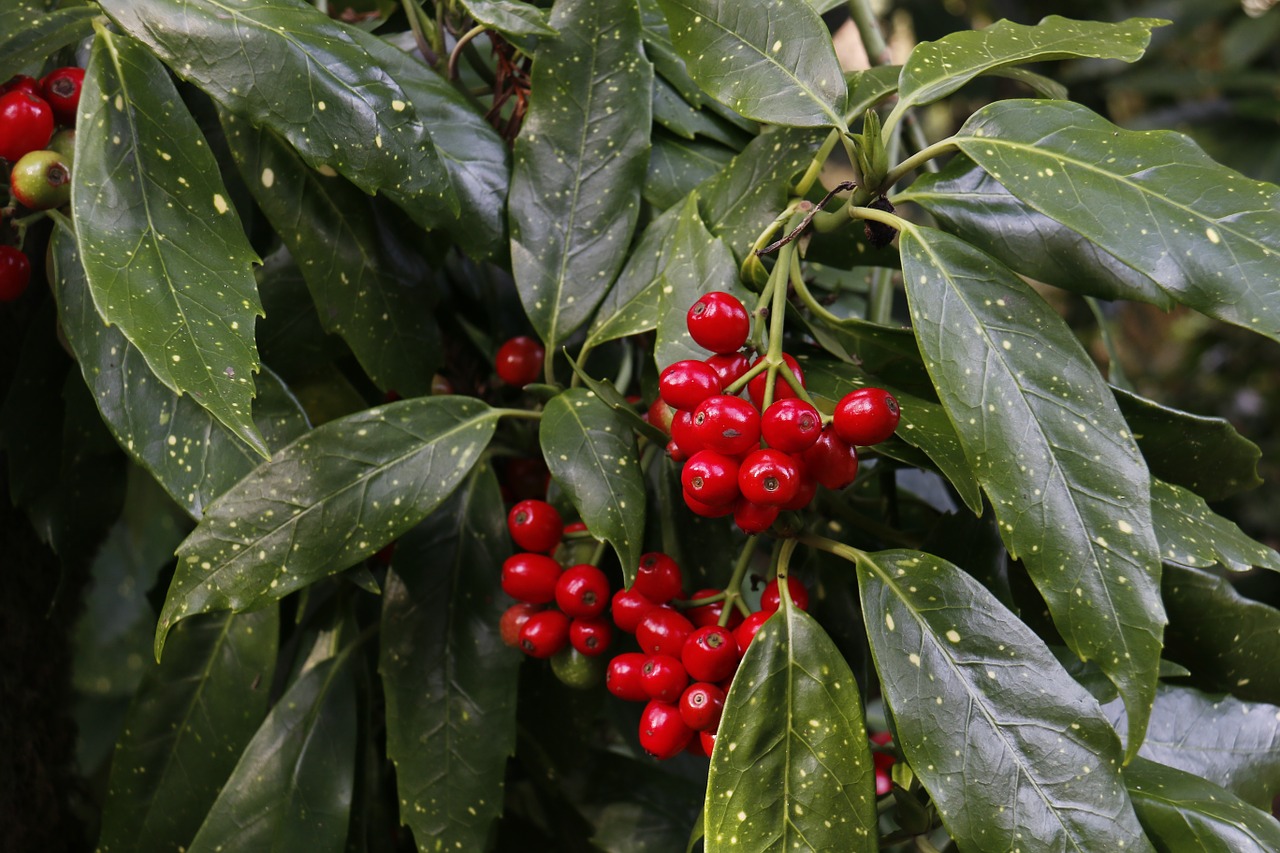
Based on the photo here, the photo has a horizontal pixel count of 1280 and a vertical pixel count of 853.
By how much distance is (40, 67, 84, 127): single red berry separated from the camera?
22.7 inches

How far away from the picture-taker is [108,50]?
52 centimetres

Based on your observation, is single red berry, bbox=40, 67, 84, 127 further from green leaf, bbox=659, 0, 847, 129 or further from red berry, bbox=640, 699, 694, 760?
red berry, bbox=640, 699, 694, 760

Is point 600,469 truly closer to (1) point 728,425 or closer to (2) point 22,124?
(1) point 728,425

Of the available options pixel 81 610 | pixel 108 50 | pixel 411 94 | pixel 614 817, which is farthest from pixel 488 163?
pixel 81 610

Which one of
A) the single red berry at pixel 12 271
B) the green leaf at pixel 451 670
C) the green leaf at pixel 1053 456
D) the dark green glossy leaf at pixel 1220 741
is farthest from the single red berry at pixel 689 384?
the single red berry at pixel 12 271

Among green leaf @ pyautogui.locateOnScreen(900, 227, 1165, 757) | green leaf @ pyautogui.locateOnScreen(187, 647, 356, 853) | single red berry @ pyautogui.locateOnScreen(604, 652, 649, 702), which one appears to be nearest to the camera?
green leaf @ pyautogui.locateOnScreen(900, 227, 1165, 757)

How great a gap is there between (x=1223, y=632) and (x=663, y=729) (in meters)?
0.37

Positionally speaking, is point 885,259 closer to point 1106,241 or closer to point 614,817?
point 1106,241

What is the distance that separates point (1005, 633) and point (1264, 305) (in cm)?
19

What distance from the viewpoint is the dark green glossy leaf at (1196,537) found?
1.63 ft

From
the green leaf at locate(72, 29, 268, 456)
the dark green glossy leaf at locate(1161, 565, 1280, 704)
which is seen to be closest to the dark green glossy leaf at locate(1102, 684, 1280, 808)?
the dark green glossy leaf at locate(1161, 565, 1280, 704)

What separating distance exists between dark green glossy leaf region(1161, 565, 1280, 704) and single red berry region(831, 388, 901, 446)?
278 millimetres

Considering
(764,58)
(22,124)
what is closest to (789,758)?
(764,58)

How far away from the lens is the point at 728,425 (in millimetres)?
439
